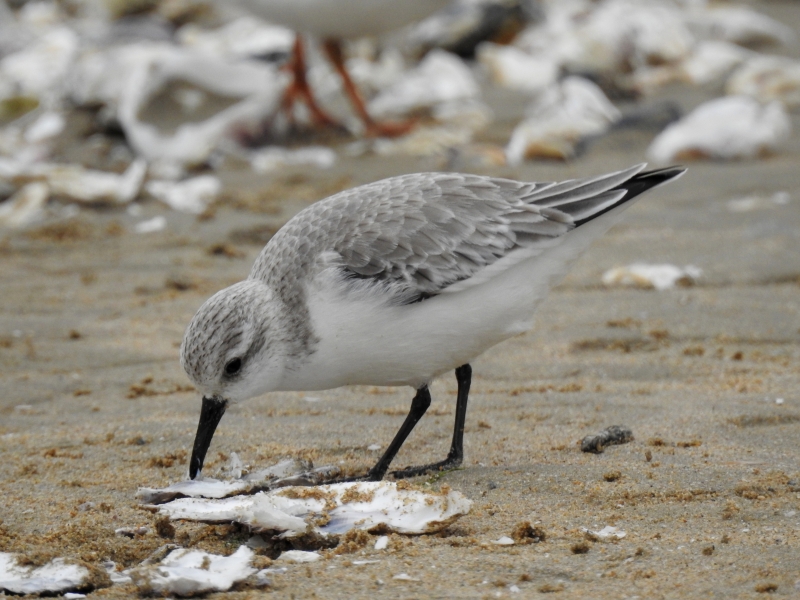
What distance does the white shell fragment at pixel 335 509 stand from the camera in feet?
10.3

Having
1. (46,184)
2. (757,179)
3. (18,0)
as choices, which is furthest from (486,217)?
(18,0)

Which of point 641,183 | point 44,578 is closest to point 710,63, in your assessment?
point 641,183

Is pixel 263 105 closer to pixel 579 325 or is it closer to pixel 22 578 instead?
pixel 579 325

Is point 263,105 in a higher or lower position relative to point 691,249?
higher

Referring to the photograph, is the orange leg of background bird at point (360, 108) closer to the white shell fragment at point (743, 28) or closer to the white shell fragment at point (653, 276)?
the white shell fragment at point (653, 276)

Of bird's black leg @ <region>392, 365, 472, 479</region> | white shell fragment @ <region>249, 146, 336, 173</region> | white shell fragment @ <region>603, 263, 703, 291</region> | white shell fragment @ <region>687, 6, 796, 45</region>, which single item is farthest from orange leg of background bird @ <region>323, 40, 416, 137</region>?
bird's black leg @ <region>392, 365, 472, 479</region>

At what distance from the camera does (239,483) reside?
3.57 m

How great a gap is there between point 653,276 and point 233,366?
3040 millimetres

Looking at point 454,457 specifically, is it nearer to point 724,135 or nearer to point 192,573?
point 192,573

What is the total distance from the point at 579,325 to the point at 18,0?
11.8 m

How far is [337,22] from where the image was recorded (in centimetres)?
868

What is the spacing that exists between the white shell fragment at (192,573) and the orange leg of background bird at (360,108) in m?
6.19

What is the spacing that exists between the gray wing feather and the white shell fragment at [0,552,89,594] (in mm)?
1265

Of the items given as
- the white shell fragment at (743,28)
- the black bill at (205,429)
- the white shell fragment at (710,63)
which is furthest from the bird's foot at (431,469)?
the white shell fragment at (743,28)
